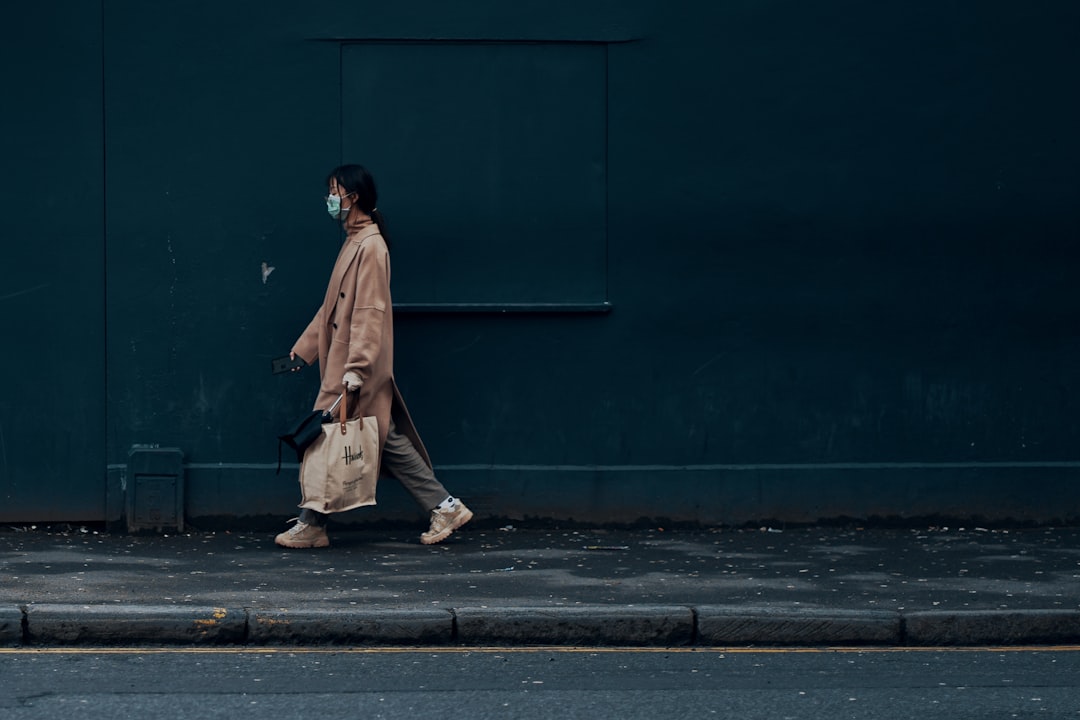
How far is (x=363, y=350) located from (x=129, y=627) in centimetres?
226

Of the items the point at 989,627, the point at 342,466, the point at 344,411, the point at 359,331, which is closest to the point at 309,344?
the point at 359,331

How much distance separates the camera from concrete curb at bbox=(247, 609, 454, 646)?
6895 millimetres

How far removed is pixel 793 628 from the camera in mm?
7020

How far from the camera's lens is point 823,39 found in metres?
9.40

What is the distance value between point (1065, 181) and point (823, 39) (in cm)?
161

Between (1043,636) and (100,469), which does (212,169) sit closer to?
(100,469)

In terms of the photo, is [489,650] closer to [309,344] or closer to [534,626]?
[534,626]

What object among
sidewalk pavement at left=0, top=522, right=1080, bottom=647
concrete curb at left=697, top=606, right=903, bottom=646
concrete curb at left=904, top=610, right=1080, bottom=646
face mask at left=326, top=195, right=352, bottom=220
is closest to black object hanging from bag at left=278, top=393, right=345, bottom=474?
sidewalk pavement at left=0, top=522, right=1080, bottom=647

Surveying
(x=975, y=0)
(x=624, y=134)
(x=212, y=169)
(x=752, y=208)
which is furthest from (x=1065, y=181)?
(x=212, y=169)

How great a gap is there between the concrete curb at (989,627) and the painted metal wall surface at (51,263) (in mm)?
4621

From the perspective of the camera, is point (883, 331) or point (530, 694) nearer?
point (530, 694)

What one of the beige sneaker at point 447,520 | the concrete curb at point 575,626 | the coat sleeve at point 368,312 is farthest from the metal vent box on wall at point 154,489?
the concrete curb at point 575,626

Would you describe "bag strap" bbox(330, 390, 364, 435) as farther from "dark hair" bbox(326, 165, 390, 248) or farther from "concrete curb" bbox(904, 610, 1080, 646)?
"concrete curb" bbox(904, 610, 1080, 646)

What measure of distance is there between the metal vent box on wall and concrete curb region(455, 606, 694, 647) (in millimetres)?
2747
